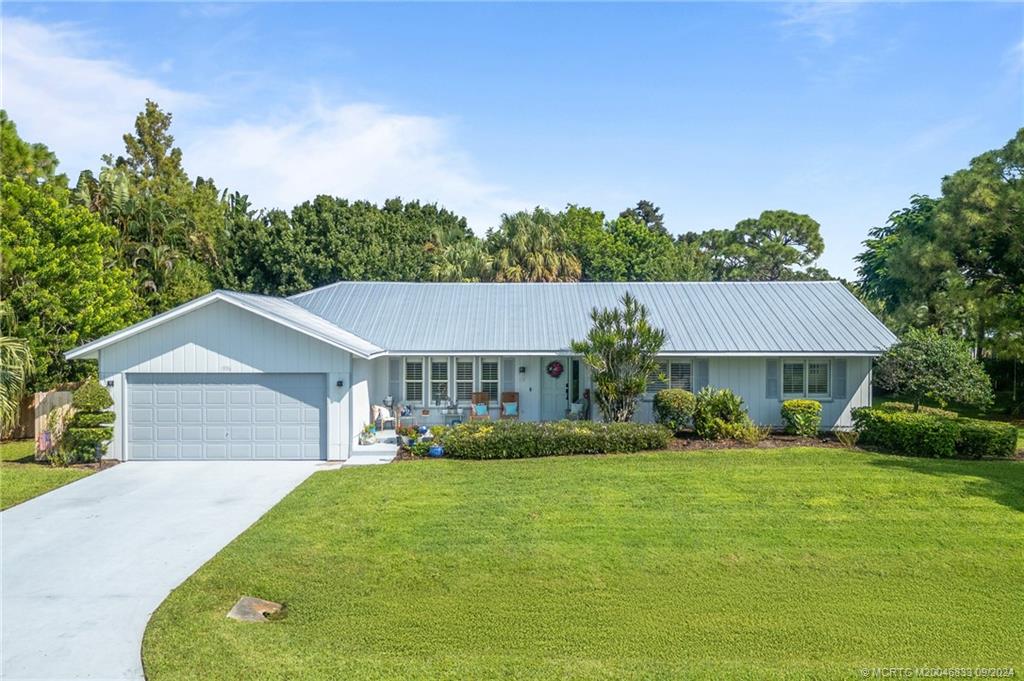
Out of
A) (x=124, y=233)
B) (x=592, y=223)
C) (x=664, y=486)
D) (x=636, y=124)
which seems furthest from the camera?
(x=592, y=223)

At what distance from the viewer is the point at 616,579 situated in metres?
8.49

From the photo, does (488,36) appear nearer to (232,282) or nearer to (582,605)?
(582,605)

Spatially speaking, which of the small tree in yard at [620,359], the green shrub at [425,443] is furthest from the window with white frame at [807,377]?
the green shrub at [425,443]

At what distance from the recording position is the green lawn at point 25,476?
12913 mm

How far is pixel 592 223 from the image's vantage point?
152ft

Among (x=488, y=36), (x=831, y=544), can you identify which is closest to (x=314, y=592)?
(x=831, y=544)

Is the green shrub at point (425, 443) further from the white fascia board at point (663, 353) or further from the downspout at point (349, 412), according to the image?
the white fascia board at point (663, 353)

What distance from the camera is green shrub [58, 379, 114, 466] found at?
15523 millimetres

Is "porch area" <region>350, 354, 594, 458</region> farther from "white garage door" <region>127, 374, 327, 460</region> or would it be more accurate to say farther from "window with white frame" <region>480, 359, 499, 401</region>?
"white garage door" <region>127, 374, 327, 460</region>

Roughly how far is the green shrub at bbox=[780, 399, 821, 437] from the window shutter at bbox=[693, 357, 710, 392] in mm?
2308

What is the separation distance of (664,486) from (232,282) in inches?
982

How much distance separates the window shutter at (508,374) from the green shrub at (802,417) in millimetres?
7798

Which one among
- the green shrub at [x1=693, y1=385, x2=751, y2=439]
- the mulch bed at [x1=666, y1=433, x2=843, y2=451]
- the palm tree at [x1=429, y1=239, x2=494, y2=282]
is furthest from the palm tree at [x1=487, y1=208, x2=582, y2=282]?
the mulch bed at [x1=666, y1=433, x2=843, y2=451]

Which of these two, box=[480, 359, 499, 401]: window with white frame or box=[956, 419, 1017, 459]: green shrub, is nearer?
box=[956, 419, 1017, 459]: green shrub
